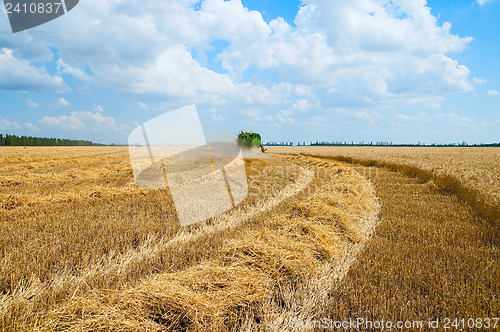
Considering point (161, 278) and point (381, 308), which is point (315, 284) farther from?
point (161, 278)

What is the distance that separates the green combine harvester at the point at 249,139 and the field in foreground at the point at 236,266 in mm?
23847

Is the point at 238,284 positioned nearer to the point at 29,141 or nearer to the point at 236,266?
the point at 236,266

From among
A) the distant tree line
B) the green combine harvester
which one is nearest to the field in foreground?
the green combine harvester

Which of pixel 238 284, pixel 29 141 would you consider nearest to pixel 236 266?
pixel 238 284

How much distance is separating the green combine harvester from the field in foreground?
78.2 ft

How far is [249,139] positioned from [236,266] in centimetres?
2765

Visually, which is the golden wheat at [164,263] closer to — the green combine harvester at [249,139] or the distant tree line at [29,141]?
the green combine harvester at [249,139]

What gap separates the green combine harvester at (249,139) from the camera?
3066cm

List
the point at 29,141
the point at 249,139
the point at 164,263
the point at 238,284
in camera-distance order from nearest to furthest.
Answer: the point at 238,284 < the point at 164,263 < the point at 249,139 < the point at 29,141

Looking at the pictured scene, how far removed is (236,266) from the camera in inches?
149

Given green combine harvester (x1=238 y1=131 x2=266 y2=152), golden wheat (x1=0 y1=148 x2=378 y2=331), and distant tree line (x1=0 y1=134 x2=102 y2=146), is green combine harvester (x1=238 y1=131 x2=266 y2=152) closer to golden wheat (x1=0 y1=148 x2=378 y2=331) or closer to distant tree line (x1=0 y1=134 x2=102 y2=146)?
golden wheat (x1=0 y1=148 x2=378 y2=331)

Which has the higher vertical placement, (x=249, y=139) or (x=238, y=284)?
(x=249, y=139)

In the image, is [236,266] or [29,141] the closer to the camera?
[236,266]

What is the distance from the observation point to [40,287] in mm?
3279
